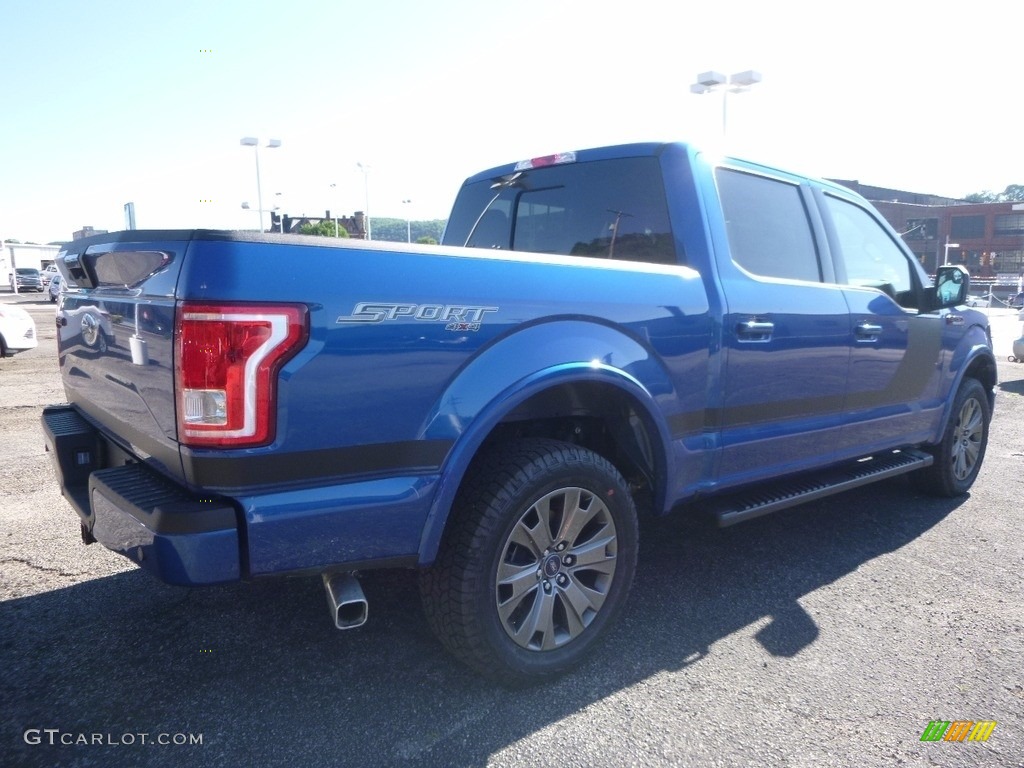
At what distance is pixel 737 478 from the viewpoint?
341 cm

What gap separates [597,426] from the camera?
10.6 ft

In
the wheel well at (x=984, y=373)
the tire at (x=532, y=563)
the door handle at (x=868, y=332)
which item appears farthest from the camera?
the wheel well at (x=984, y=373)

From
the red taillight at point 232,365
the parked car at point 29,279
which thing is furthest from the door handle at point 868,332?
the parked car at point 29,279

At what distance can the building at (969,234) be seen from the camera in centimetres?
7169

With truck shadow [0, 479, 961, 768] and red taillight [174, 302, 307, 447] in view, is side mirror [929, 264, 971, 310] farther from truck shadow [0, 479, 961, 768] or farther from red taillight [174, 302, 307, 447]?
red taillight [174, 302, 307, 447]

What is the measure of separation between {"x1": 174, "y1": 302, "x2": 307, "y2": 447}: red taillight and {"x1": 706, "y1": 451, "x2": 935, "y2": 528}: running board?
2.04 meters

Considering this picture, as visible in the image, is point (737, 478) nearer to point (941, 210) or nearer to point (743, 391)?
point (743, 391)

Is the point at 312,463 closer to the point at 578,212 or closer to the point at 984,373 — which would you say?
the point at 578,212

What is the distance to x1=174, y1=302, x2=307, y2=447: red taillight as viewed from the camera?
1990 millimetres

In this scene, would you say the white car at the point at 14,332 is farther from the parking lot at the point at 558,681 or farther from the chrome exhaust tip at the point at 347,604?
the chrome exhaust tip at the point at 347,604

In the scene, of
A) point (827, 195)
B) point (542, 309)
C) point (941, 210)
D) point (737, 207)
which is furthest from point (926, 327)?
point (941, 210)

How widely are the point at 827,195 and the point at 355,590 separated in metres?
3.31

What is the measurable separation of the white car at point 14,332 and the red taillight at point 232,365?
11.6 m

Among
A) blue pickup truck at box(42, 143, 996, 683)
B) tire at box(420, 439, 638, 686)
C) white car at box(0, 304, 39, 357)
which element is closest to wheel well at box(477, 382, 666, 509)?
blue pickup truck at box(42, 143, 996, 683)
